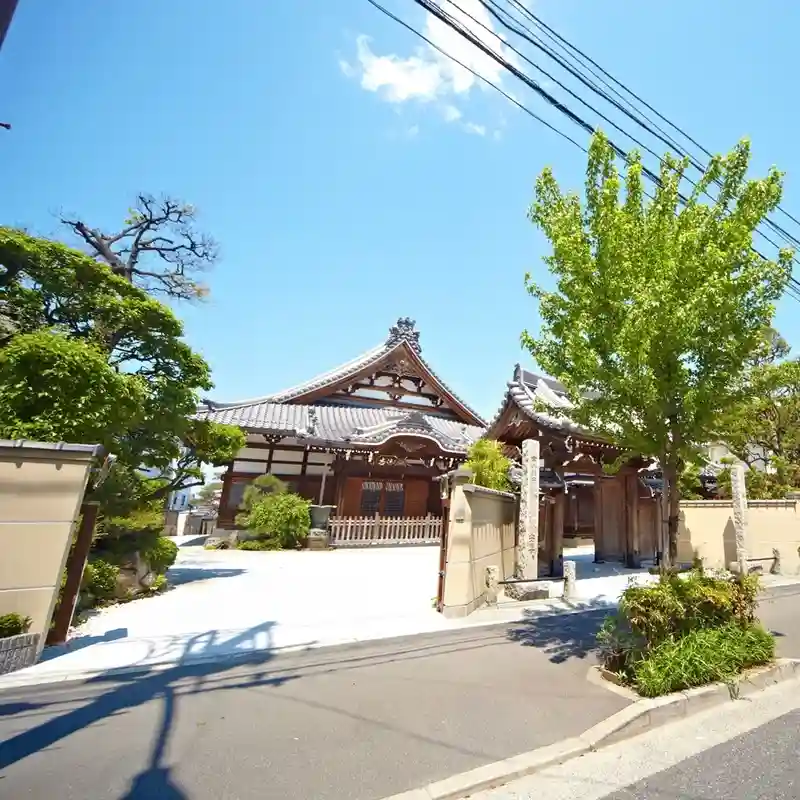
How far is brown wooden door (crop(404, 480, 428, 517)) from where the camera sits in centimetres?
1980

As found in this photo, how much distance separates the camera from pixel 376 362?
23.1 metres

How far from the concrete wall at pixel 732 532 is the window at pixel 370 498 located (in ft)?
37.7

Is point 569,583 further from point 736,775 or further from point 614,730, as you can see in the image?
point 736,775

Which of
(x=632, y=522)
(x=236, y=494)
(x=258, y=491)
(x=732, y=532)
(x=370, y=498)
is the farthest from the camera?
(x=370, y=498)

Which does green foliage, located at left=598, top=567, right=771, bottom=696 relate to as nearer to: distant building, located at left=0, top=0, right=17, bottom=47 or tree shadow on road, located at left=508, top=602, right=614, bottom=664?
tree shadow on road, located at left=508, top=602, right=614, bottom=664

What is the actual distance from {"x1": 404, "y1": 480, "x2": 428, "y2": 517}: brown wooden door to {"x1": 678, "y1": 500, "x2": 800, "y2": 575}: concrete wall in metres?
9.97

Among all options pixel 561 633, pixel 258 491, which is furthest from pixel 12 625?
pixel 258 491

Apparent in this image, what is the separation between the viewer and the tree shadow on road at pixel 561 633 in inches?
242

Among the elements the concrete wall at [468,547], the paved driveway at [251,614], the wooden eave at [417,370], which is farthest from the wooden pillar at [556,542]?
the wooden eave at [417,370]

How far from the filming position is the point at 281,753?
3.43 m

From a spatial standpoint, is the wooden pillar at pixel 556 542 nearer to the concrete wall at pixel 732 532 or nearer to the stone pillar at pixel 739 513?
the concrete wall at pixel 732 532

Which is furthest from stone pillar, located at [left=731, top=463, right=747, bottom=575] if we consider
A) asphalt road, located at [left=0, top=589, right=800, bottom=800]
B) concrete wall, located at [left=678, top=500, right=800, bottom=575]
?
asphalt road, located at [left=0, top=589, right=800, bottom=800]

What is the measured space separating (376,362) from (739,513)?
16284 mm

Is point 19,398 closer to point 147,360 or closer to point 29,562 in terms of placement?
point 29,562
